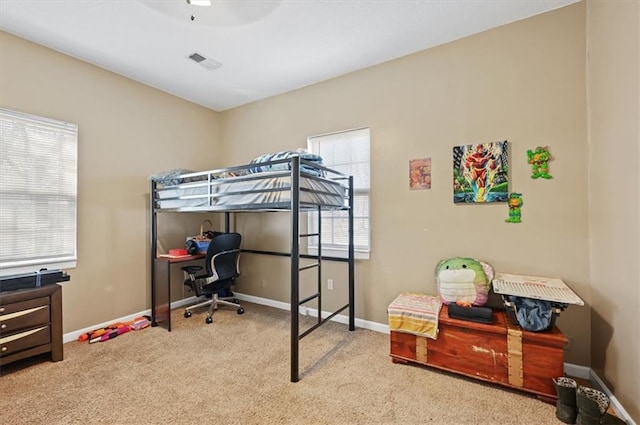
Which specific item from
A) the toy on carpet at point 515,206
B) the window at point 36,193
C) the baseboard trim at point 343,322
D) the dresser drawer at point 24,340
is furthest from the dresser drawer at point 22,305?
the toy on carpet at point 515,206

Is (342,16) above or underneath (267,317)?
above

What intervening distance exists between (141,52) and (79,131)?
1.00 meters

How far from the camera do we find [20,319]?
7.18 feet

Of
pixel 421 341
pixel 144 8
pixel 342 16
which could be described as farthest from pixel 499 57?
pixel 144 8

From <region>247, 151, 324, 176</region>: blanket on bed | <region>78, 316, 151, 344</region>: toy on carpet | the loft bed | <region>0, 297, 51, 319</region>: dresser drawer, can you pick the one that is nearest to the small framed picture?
the loft bed

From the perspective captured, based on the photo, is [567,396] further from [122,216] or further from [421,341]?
[122,216]

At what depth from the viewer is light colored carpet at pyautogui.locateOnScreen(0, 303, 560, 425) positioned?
1708 millimetres

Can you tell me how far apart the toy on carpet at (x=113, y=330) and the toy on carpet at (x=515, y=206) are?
3696 mm

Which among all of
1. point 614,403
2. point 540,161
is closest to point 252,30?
point 540,161

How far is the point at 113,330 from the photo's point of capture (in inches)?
113

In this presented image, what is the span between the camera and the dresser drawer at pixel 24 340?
2119 millimetres

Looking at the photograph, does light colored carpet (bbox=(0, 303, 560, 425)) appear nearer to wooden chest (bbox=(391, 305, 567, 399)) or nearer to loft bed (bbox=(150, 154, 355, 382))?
wooden chest (bbox=(391, 305, 567, 399))

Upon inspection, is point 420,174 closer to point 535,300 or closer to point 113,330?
point 535,300

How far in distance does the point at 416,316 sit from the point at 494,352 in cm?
54
